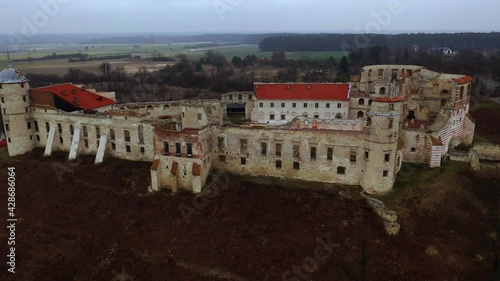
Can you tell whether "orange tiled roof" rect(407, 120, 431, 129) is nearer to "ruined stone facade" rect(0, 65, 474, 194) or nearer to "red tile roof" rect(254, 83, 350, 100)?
"ruined stone facade" rect(0, 65, 474, 194)

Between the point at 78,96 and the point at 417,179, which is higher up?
the point at 78,96

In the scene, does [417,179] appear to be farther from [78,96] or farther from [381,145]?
[78,96]

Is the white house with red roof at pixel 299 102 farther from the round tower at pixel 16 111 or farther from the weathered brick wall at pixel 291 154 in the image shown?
the round tower at pixel 16 111

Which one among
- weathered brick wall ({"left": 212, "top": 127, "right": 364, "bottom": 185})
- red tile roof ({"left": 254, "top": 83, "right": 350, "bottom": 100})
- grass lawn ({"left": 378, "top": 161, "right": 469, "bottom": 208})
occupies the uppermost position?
red tile roof ({"left": 254, "top": 83, "right": 350, "bottom": 100})

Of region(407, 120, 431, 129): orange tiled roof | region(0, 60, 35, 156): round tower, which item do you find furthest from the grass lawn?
region(0, 60, 35, 156): round tower

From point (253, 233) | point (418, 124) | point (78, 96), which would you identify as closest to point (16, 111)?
point (78, 96)
